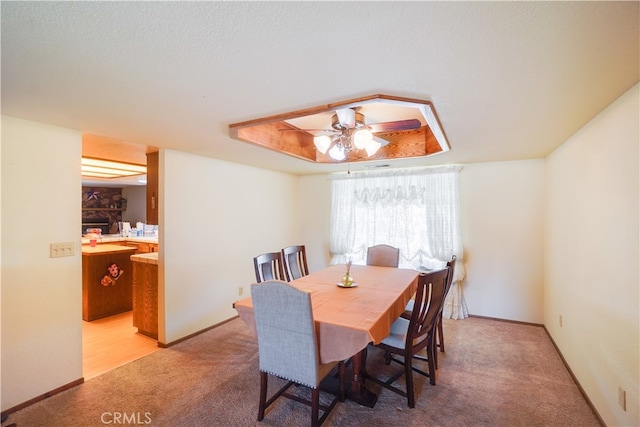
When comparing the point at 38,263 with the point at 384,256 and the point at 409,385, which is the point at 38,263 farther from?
the point at 384,256

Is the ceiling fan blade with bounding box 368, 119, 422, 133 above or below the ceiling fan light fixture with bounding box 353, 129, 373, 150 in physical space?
above

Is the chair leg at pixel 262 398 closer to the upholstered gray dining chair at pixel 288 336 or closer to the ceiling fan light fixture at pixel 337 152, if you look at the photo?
the upholstered gray dining chair at pixel 288 336

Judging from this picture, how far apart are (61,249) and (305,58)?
95.3 inches

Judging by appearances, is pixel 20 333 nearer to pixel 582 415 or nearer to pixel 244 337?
pixel 244 337

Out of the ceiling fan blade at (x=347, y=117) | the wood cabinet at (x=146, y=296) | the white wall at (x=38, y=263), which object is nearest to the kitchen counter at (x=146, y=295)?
the wood cabinet at (x=146, y=296)

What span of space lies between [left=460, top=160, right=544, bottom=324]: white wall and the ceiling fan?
1.96 meters

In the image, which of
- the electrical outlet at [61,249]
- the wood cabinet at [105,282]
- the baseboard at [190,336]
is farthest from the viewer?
the wood cabinet at [105,282]

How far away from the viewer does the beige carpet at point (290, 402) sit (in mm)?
1933

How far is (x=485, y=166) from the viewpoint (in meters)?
3.81

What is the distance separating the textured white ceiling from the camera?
100 centimetres

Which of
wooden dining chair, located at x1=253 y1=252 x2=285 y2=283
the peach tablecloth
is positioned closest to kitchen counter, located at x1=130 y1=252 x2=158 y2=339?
wooden dining chair, located at x1=253 y1=252 x2=285 y2=283

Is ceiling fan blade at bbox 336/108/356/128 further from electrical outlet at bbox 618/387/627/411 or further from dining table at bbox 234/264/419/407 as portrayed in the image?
electrical outlet at bbox 618/387/627/411

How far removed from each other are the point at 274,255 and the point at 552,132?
275cm

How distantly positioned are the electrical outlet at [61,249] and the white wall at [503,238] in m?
4.26
